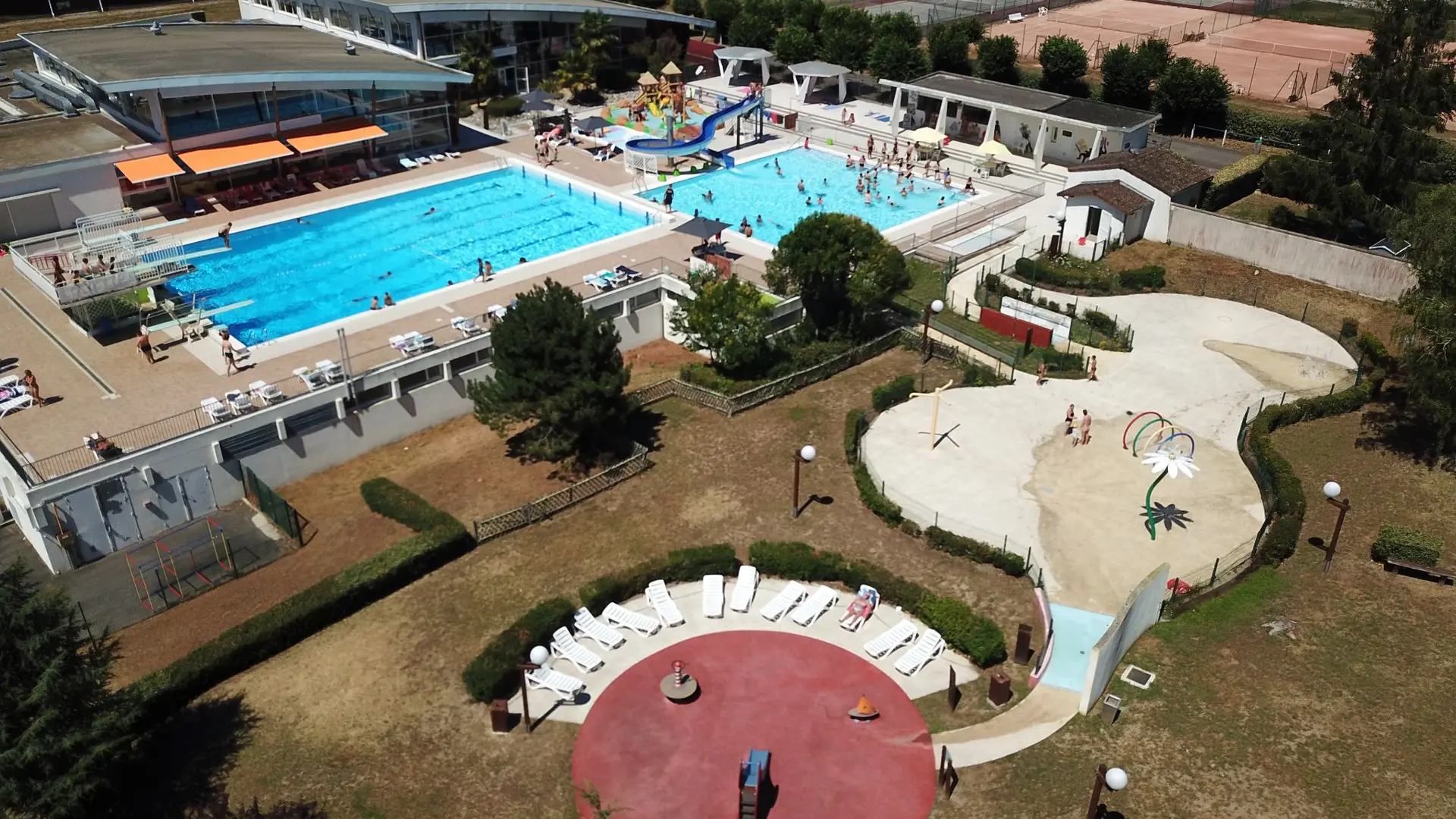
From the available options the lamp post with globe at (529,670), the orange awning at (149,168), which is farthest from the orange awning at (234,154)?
the lamp post with globe at (529,670)

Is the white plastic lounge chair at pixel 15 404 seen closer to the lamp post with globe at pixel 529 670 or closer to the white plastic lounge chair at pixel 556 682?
the lamp post with globe at pixel 529 670

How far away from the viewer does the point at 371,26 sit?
66438 millimetres

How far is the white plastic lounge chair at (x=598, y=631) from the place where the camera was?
27.6m

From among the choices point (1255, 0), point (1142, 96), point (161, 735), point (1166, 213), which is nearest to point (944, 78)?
point (1142, 96)

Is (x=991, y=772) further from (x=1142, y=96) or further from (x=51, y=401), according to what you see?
(x=1142, y=96)

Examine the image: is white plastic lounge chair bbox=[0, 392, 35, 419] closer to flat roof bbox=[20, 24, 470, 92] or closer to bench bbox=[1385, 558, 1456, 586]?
flat roof bbox=[20, 24, 470, 92]

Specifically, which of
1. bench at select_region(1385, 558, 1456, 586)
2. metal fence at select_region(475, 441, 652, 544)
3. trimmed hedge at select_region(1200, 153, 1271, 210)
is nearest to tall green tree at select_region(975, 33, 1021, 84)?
trimmed hedge at select_region(1200, 153, 1271, 210)

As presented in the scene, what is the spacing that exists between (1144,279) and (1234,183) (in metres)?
12.5

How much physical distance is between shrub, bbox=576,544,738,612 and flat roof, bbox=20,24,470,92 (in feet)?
117

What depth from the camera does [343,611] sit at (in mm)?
28688

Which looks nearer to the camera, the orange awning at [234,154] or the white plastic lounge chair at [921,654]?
the white plastic lounge chair at [921,654]

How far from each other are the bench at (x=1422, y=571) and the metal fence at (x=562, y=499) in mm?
21210

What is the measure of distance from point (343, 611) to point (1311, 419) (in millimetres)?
31401

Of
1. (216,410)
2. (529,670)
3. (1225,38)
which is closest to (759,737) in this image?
(529,670)
